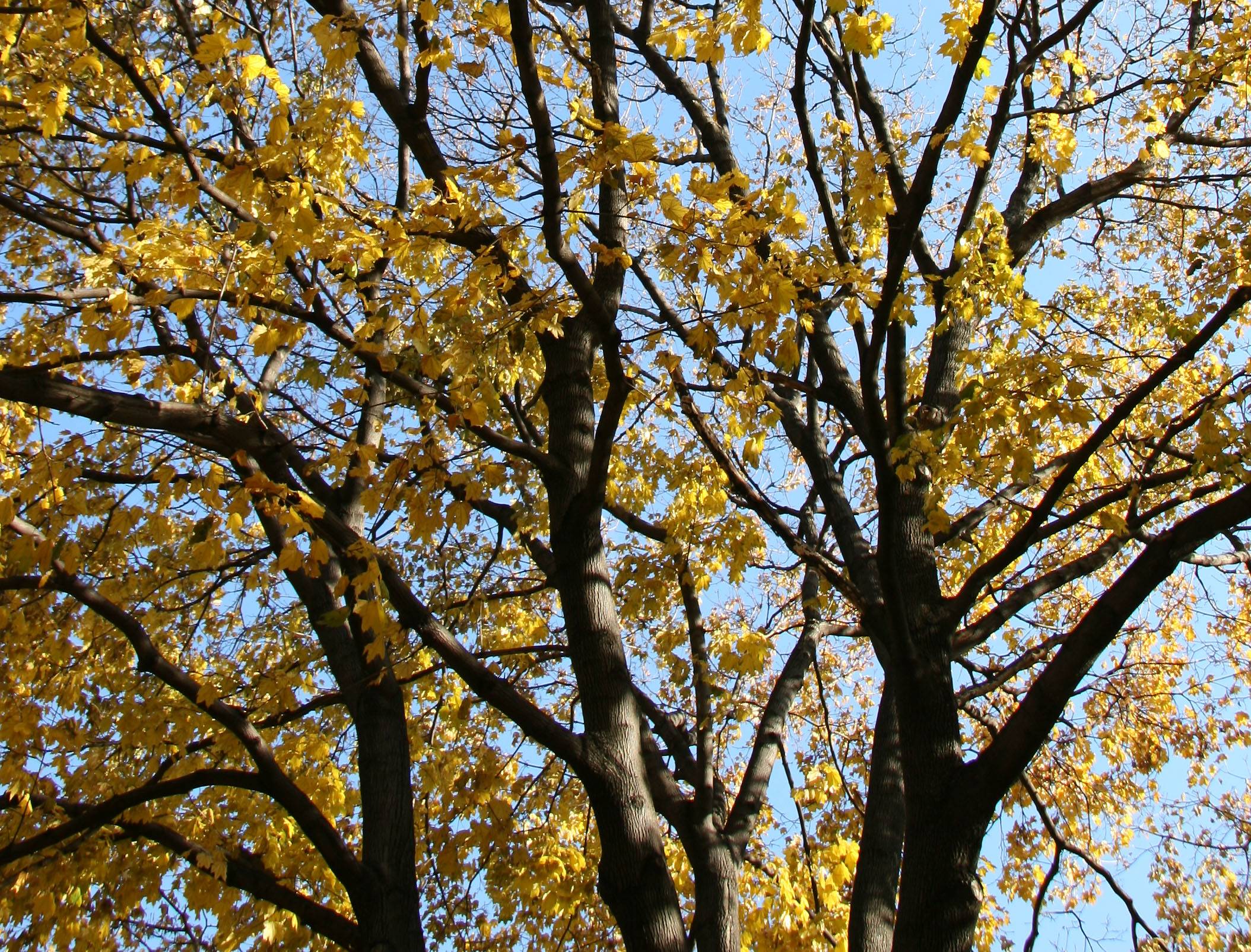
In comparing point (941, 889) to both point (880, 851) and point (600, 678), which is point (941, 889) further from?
point (600, 678)

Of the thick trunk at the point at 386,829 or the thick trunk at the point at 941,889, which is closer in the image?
the thick trunk at the point at 941,889

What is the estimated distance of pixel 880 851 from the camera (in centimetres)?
502

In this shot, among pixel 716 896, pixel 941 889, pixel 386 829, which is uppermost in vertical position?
pixel 386 829

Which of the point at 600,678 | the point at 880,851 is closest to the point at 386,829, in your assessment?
the point at 600,678

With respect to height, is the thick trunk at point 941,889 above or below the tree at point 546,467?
below

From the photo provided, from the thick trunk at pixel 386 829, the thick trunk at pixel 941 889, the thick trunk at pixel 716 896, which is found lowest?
the thick trunk at pixel 941 889

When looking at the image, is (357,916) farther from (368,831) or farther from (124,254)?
(124,254)

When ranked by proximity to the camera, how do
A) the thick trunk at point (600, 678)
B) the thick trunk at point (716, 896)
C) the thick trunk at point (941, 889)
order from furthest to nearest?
the thick trunk at point (716, 896) < the thick trunk at point (600, 678) < the thick trunk at point (941, 889)

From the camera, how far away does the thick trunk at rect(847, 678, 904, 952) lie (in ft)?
15.6

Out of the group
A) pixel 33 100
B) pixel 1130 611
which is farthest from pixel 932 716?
pixel 33 100

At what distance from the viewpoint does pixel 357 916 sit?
4.84 meters

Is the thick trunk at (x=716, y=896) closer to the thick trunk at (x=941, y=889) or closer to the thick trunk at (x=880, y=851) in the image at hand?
the thick trunk at (x=880, y=851)

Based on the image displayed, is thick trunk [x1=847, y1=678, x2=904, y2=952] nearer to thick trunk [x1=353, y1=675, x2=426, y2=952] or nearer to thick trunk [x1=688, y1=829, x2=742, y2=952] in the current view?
thick trunk [x1=688, y1=829, x2=742, y2=952]

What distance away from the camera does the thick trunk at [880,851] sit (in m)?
4.76
